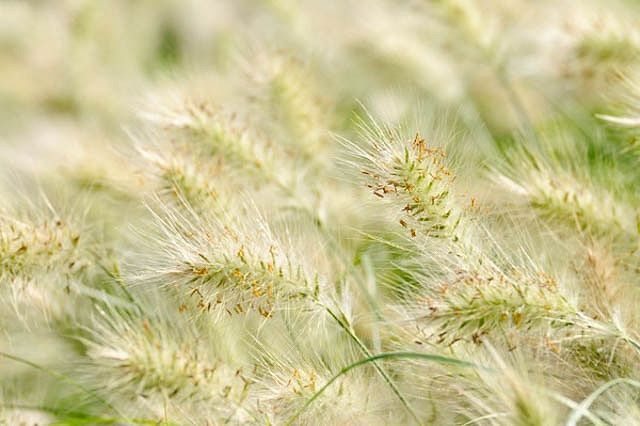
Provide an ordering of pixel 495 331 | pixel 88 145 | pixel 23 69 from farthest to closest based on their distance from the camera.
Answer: pixel 23 69 → pixel 88 145 → pixel 495 331

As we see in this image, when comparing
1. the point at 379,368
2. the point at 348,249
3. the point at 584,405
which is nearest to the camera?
the point at 584,405

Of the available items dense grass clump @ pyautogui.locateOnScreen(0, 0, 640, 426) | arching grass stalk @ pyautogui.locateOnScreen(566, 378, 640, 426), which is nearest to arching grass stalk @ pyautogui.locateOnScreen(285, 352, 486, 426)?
dense grass clump @ pyautogui.locateOnScreen(0, 0, 640, 426)

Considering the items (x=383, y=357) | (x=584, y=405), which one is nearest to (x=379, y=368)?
(x=383, y=357)

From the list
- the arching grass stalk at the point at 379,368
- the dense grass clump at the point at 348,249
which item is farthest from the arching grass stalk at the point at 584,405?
the arching grass stalk at the point at 379,368

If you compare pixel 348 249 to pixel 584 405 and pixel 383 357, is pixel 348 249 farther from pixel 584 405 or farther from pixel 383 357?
pixel 584 405

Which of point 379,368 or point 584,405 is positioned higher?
point 584,405

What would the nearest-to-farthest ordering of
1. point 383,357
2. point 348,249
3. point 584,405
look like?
point 584,405
point 383,357
point 348,249

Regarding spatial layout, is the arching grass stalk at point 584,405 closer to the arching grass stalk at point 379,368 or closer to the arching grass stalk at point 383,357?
the arching grass stalk at point 383,357

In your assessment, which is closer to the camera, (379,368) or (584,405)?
(584,405)

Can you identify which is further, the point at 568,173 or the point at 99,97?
the point at 99,97

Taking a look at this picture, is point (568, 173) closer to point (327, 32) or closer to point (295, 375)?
point (295, 375)

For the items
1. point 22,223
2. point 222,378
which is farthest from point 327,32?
point 222,378
